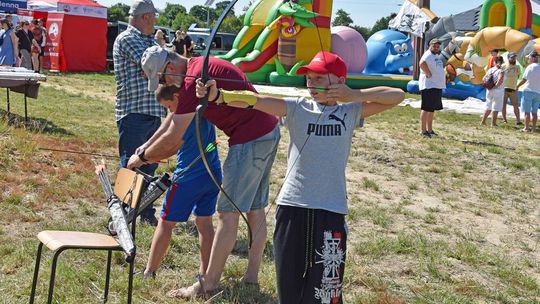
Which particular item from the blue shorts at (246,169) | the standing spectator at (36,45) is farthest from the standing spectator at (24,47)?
the blue shorts at (246,169)

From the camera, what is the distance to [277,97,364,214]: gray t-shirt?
10.2ft

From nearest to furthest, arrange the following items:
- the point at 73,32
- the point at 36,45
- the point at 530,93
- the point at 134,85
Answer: the point at 134,85 < the point at 530,93 < the point at 36,45 < the point at 73,32

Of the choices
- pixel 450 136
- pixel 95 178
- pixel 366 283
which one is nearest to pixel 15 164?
pixel 95 178

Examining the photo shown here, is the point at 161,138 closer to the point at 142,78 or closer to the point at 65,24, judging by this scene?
the point at 142,78

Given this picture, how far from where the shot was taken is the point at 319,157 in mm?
3135

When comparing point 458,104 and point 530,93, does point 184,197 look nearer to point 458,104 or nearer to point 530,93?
point 530,93

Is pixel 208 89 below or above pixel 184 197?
above

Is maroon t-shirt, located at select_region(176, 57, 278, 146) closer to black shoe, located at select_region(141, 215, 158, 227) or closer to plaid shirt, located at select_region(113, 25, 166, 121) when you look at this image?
plaid shirt, located at select_region(113, 25, 166, 121)

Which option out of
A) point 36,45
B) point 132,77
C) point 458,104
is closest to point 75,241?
point 132,77

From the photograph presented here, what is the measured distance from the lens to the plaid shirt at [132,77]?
5.14m

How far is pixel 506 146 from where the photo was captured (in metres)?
10.9

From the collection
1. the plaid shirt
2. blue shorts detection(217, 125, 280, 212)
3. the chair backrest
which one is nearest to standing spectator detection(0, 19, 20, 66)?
the plaid shirt

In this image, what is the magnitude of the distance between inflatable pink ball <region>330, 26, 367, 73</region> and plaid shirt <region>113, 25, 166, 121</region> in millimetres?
16916

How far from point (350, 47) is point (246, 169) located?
18.7 m
